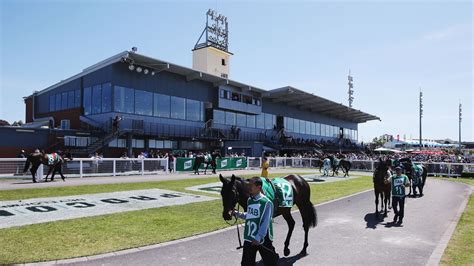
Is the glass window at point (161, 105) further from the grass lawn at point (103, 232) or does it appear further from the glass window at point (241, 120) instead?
the grass lawn at point (103, 232)

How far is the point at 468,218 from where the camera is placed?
10.9 meters

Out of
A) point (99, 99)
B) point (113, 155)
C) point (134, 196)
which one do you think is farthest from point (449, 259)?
point (99, 99)

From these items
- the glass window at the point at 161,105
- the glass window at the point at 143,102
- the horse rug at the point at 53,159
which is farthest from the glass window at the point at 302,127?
the horse rug at the point at 53,159

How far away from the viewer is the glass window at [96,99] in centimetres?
3622

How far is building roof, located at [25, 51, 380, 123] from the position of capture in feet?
117

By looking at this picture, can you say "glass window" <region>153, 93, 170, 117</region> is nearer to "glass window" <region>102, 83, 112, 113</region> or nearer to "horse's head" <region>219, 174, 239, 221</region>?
"glass window" <region>102, 83, 112, 113</region>

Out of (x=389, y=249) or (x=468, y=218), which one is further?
(x=468, y=218)

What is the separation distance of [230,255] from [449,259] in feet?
13.9

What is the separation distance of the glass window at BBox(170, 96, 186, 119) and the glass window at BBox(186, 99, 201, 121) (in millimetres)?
662

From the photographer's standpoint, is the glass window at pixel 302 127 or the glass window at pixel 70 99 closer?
the glass window at pixel 70 99

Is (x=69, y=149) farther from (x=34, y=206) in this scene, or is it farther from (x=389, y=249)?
(x=389, y=249)

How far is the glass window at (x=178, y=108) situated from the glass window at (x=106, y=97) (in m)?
7.62

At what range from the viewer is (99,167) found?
23406mm

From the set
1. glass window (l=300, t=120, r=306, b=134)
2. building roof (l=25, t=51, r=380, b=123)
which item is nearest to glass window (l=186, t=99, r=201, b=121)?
building roof (l=25, t=51, r=380, b=123)
